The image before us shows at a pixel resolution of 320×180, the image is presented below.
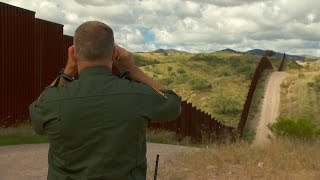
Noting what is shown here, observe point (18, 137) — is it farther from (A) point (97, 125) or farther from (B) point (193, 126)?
(A) point (97, 125)

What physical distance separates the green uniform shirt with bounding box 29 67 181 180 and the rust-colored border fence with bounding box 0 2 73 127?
1342cm

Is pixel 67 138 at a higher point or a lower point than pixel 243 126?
higher

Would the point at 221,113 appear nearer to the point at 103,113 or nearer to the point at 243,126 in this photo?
the point at 243,126

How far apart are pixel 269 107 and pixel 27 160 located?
2344cm

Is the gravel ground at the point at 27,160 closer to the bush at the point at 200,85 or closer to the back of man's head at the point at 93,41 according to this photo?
the back of man's head at the point at 93,41

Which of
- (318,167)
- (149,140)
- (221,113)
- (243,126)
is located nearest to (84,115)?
(318,167)

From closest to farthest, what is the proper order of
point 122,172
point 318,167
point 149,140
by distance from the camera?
point 122,172 < point 318,167 < point 149,140

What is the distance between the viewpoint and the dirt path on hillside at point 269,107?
26.1 m

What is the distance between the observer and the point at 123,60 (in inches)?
106

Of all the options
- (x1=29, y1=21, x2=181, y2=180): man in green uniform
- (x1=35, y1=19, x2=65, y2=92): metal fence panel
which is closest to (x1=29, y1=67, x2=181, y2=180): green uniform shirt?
(x1=29, y1=21, x2=181, y2=180): man in green uniform

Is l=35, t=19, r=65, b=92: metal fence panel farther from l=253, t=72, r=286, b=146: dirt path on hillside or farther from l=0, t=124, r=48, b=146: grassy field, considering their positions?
l=253, t=72, r=286, b=146: dirt path on hillside

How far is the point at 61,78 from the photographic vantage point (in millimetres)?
2650

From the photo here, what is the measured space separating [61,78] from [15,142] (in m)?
11.0

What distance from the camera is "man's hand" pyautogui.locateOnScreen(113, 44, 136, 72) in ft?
8.76
